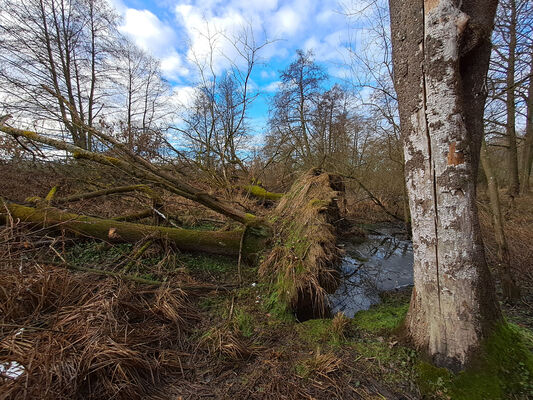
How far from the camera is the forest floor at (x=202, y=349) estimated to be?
1.45 meters

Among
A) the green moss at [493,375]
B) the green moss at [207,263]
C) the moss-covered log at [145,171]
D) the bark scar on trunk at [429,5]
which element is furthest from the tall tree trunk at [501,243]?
the green moss at [207,263]

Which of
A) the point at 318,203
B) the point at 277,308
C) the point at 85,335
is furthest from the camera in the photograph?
the point at 318,203

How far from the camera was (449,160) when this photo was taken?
4.77 feet

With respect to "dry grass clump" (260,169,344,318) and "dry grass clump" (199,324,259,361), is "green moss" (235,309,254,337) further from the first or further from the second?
"dry grass clump" (260,169,344,318)

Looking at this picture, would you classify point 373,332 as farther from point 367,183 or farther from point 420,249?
point 367,183

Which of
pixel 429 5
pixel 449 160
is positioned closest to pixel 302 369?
pixel 449 160

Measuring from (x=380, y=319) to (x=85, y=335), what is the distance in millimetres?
2891

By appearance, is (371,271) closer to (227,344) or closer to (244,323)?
(244,323)

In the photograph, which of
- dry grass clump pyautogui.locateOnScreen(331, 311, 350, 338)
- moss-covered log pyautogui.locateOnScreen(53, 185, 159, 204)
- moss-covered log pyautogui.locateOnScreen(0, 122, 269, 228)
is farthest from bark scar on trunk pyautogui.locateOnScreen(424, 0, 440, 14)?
moss-covered log pyautogui.locateOnScreen(53, 185, 159, 204)

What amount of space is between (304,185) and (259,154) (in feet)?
16.9

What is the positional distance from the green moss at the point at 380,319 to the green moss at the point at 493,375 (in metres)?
0.59

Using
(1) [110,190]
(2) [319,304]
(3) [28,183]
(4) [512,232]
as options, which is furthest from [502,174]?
(3) [28,183]

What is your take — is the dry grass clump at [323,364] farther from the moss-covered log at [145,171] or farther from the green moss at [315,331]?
the moss-covered log at [145,171]

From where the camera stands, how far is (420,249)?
1641 millimetres
